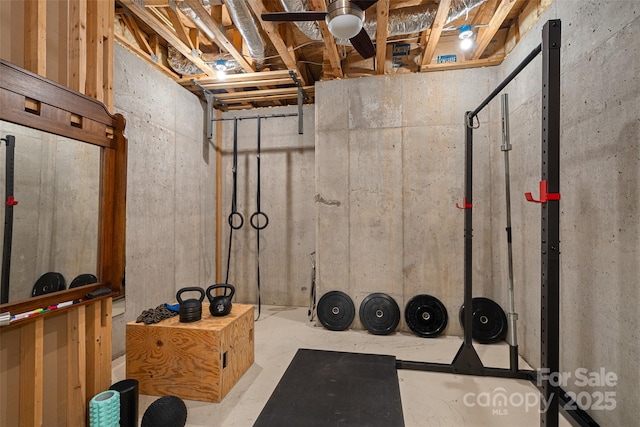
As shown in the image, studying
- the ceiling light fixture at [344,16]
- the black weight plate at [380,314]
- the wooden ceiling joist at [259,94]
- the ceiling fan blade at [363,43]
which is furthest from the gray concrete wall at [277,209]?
the ceiling light fixture at [344,16]

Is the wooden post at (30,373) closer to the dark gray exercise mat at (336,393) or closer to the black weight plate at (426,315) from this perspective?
the dark gray exercise mat at (336,393)

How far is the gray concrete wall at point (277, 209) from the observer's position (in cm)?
467

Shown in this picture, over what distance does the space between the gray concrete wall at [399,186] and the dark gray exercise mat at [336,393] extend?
1.03m

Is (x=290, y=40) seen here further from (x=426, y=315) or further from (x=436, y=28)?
(x=426, y=315)

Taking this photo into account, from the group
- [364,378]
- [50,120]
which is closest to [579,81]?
[364,378]

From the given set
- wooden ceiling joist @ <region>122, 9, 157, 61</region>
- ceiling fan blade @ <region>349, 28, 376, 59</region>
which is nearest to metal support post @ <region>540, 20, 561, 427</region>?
ceiling fan blade @ <region>349, 28, 376, 59</region>

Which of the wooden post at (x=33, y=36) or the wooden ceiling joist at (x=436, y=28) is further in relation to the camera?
the wooden ceiling joist at (x=436, y=28)

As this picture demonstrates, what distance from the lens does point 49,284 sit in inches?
67.7

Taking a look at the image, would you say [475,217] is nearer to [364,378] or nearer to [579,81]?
[579,81]

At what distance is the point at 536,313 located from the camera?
2666 mm

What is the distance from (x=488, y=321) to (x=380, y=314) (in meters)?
1.22

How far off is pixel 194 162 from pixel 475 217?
157 inches

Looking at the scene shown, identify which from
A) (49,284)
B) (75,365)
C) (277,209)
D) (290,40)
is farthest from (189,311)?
(290,40)

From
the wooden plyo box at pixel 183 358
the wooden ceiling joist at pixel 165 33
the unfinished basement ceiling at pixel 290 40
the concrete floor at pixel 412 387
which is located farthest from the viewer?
the unfinished basement ceiling at pixel 290 40
